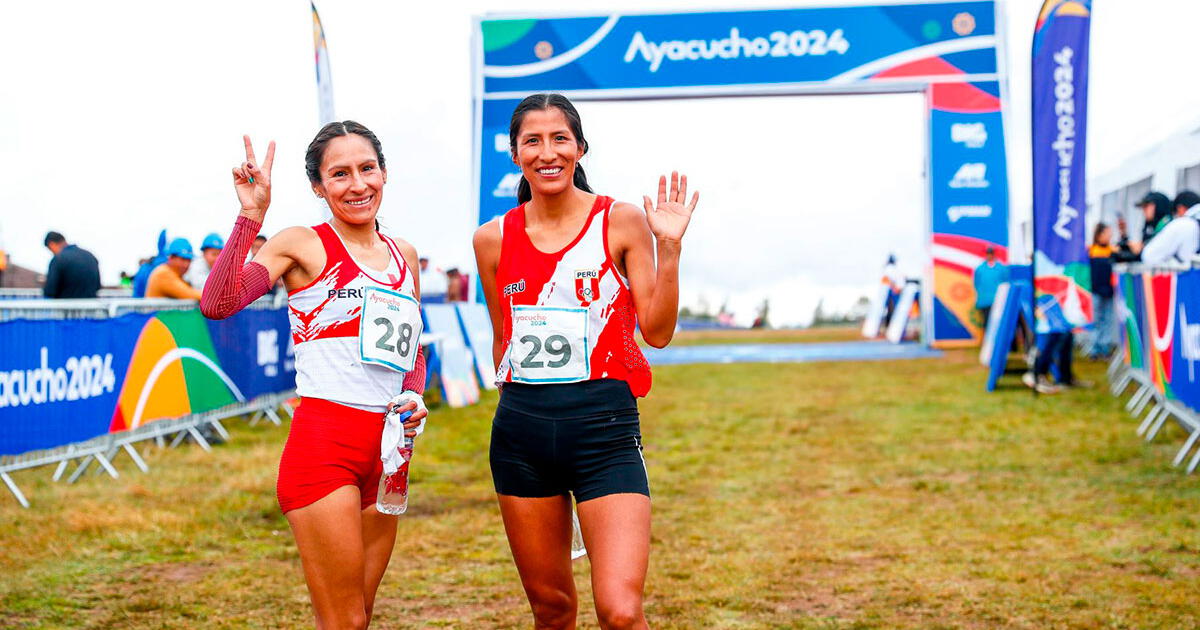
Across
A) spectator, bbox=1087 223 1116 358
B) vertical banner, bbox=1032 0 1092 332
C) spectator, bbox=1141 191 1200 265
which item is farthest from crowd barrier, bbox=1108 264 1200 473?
spectator, bbox=1087 223 1116 358

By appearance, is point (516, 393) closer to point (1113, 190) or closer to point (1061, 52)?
point (1061, 52)

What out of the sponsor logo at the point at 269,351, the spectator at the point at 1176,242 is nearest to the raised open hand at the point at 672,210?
the spectator at the point at 1176,242

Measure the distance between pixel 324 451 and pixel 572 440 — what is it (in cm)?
71

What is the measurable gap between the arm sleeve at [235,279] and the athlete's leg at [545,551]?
95 centimetres

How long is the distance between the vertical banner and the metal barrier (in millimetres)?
9398

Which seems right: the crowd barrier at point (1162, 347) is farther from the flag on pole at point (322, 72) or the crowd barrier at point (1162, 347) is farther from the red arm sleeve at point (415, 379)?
the flag on pole at point (322, 72)

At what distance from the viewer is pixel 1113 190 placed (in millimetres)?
20047

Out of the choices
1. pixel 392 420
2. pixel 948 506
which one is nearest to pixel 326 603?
pixel 392 420

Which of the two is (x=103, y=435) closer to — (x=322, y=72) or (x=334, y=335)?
(x=322, y=72)

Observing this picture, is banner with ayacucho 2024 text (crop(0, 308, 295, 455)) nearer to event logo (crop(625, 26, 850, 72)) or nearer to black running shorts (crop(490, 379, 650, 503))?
black running shorts (crop(490, 379, 650, 503))

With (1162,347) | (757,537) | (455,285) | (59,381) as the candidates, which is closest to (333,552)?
(757,537)

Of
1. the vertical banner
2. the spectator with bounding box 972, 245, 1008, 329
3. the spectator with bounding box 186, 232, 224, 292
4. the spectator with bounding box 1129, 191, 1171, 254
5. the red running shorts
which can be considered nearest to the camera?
the red running shorts

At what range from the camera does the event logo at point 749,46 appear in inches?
891

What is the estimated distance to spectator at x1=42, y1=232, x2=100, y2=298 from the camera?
10680 mm
